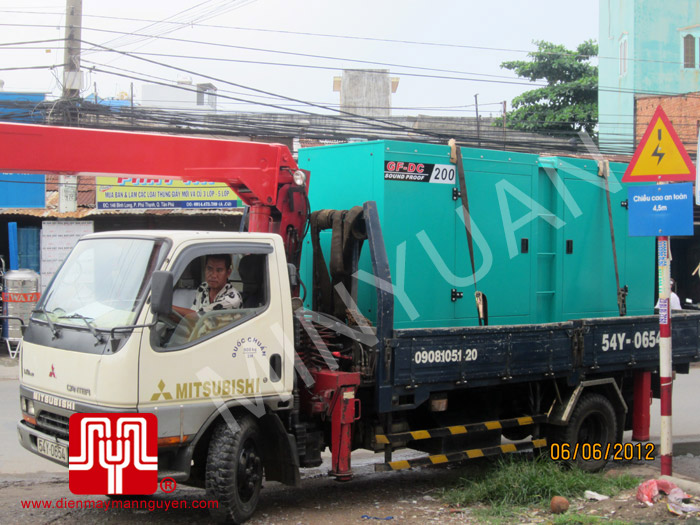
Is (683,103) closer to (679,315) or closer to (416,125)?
(416,125)

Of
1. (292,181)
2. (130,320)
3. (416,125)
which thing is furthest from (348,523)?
(416,125)

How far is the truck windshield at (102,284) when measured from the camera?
4992 millimetres

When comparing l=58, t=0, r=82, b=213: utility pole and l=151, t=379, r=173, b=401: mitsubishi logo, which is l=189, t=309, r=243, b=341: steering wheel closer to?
l=151, t=379, r=173, b=401: mitsubishi logo

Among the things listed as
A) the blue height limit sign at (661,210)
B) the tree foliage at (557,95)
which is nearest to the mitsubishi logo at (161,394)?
the blue height limit sign at (661,210)

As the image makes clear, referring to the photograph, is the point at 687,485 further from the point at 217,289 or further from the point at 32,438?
the point at 32,438

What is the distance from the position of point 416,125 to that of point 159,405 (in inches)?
943

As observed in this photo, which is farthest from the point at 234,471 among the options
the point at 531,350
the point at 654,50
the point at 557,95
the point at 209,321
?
the point at 654,50

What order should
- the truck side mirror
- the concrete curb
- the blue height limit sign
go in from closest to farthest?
the truck side mirror, the concrete curb, the blue height limit sign

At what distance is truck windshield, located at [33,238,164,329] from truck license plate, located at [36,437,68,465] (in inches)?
32.2

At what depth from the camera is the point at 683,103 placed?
2542 centimetres

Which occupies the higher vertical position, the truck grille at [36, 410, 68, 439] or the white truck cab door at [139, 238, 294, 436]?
the white truck cab door at [139, 238, 294, 436]

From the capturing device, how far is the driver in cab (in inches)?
213

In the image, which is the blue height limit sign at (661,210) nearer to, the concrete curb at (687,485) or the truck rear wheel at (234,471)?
the concrete curb at (687,485)
